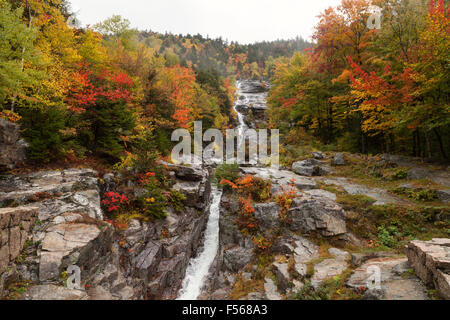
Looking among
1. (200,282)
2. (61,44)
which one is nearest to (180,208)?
(200,282)

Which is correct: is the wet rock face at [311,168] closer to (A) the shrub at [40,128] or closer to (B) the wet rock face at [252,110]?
(A) the shrub at [40,128]

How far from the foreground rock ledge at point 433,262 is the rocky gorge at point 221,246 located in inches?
1.0

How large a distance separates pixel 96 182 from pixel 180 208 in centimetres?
540

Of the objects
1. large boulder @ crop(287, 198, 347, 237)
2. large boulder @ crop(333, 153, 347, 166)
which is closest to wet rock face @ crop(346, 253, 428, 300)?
large boulder @ crop(287, 198, 347, 237)

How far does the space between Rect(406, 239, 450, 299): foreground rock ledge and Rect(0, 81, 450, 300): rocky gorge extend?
0.02m

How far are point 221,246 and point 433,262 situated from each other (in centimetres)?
1006

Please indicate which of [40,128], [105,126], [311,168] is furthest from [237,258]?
[40,128]

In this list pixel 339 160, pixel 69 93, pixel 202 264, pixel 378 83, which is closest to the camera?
pixel 378 83

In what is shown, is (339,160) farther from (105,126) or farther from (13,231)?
(13,231)

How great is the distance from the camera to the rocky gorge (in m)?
6.03

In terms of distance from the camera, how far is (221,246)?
42.2 feet

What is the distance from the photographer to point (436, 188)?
984cm

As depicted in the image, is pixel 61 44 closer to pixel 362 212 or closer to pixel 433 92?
pixel 362 212
